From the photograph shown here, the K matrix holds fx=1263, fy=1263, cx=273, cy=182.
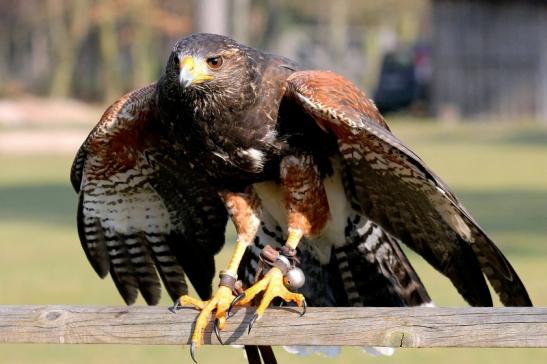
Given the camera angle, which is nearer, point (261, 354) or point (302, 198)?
point (261, 354)

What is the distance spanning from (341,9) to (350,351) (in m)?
55.5

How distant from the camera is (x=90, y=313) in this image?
4984 millimetres

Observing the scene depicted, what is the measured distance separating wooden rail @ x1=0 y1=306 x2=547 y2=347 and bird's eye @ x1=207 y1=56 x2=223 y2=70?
4.07ft

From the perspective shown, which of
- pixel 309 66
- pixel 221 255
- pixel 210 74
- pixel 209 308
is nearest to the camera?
pixel 209 308

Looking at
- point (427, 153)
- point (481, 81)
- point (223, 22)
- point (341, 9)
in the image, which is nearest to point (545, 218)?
point (427, 153)

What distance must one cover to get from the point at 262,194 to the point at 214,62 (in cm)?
89

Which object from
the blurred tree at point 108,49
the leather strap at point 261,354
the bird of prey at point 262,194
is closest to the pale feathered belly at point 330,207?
the bird of prey at point 262,194

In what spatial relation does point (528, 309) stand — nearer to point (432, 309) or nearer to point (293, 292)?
point (432, 309)


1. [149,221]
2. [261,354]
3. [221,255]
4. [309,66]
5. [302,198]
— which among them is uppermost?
[302,198]

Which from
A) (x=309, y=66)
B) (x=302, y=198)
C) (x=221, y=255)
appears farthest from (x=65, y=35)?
(x=302, y=198)

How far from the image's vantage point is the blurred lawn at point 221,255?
9.23 m

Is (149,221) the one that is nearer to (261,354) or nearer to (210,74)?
(210,74)

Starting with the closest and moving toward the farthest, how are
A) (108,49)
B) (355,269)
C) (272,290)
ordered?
(272,290), (355,269), (108,49)

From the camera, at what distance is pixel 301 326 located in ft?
15.8
